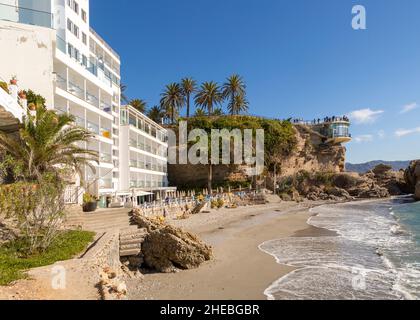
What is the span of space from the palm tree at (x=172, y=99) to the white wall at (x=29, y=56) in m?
47.0

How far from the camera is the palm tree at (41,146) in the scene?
1516 centimetres

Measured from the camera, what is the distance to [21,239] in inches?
482

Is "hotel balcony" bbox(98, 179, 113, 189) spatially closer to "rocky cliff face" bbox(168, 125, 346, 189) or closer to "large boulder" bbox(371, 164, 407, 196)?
"rocky cliff face" bbox(168, 125, 346, 189)

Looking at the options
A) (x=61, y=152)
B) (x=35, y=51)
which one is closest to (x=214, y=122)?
(x=35, y=51)

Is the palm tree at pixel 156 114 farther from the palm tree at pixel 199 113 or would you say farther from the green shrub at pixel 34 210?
the green shrub at pixel 34 210

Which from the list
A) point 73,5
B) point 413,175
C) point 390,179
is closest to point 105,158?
point 73,5

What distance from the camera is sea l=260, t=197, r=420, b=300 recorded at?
430 inches

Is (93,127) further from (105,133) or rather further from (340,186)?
(340,186)

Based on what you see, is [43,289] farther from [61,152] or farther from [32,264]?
[61,152]

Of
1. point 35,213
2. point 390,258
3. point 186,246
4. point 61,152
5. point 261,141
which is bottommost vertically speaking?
point 390,258

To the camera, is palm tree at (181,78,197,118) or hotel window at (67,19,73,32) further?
palm tree at (181,78,197,118)

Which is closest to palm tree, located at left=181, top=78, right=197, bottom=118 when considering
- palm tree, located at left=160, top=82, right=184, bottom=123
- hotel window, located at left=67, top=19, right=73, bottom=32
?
palm tree, located at left=160, top=82, right=184, bottom=123

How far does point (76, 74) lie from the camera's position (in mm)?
25750

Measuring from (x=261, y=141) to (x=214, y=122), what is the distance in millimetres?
10102
